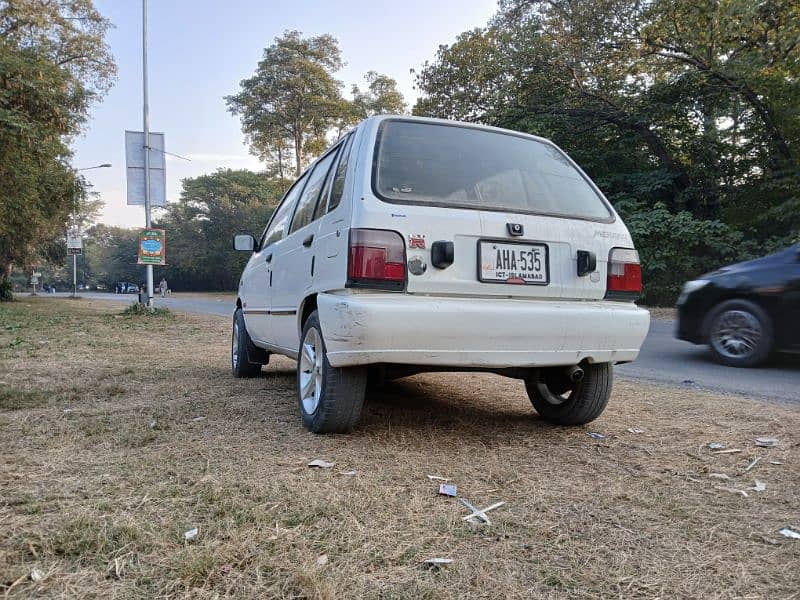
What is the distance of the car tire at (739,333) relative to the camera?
19.7 ft

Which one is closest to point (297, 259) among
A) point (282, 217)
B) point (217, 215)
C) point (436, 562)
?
point (282, 217)

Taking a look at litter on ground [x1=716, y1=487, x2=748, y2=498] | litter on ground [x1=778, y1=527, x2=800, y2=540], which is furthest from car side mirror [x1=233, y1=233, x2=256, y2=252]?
litter on ground [x1=778, y1=527, x2=800, y2=540]

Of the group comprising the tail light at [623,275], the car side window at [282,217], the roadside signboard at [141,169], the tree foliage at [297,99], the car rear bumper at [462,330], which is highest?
the tree foliage at [297,99]

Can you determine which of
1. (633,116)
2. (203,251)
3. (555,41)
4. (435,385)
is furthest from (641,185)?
(203,251)

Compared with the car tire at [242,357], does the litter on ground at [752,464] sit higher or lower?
lower

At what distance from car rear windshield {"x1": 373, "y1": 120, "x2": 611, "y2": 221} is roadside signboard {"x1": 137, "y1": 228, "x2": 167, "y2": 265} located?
12.7 m

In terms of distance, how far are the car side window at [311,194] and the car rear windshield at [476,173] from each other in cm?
72

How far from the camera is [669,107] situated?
16.2 m

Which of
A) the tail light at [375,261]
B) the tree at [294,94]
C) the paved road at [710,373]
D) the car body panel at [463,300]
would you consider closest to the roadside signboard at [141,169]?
the paved road at [710,373]

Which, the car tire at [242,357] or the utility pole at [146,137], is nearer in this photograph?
the car tire at [242,357]

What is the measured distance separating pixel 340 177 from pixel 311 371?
111 centimetres

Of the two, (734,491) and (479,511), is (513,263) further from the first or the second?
(734,491)

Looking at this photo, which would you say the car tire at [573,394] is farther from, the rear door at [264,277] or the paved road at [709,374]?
the rear door at [264,277]

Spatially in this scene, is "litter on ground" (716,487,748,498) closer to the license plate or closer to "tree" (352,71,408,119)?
the license plate
